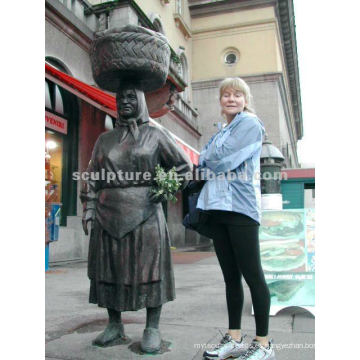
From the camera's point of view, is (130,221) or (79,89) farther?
(79,89)

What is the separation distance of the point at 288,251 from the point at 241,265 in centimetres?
201

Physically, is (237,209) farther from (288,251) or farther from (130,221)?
(288,251)

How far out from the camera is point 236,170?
8.86ft

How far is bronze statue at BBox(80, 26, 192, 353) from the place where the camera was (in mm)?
2955

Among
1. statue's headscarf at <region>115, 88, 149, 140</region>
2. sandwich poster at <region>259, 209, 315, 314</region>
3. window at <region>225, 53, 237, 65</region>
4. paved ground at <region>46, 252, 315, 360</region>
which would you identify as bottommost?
paved ground at <region>46, 252, 315, 360</region>

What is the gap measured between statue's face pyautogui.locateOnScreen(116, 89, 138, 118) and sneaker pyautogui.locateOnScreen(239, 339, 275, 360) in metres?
1.87

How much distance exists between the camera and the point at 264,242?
178 inches

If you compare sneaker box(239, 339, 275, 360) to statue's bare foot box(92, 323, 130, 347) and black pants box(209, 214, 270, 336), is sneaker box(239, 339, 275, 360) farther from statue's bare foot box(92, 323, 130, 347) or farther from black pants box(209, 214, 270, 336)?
statue's bare foot box(92, 323, 130, 347)

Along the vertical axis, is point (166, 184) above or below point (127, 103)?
below

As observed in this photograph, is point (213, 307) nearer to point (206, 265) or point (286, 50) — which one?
point (206, 265)

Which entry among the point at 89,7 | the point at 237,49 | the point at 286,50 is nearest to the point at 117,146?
the point at 89,7

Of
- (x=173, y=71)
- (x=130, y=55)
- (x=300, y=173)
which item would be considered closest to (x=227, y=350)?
(x=130, y=55)

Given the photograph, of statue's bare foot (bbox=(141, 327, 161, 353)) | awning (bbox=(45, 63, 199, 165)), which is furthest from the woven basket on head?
awning (bbox=(45, 63, 199, 165))

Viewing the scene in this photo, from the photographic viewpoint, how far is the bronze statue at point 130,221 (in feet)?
9.70
